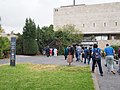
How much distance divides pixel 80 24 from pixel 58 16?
7.63m

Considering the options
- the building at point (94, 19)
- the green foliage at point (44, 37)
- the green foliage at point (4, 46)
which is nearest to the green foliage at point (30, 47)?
the green foliage at point (44, 37)

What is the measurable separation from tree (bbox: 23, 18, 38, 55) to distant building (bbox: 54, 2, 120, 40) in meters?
29.9

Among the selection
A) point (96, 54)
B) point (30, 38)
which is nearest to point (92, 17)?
point (30, 38)

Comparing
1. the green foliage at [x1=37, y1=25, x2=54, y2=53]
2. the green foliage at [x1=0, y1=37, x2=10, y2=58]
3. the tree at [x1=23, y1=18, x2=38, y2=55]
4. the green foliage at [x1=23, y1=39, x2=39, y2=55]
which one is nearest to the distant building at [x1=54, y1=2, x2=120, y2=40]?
the green foliage at [x1=37, y1=25, x2=54, y2=53]

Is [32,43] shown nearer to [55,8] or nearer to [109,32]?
[109,32]

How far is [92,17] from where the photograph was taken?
3019 inches

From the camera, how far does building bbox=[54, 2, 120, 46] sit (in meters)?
73.2

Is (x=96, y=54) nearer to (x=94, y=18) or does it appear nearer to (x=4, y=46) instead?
(x=4, y=46)

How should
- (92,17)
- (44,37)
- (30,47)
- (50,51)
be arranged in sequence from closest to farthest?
(50,51) < (30,47) < (44,37) < (92,17)

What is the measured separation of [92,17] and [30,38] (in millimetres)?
32967

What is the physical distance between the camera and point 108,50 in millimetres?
16281

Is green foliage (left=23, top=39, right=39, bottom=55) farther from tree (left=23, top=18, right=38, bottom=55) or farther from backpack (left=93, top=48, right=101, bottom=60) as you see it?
backpack (left=93, top=48, right=101, bottom=60)

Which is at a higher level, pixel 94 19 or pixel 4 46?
pixel 94 19

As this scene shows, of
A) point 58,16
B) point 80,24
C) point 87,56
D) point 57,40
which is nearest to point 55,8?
point 58,16
